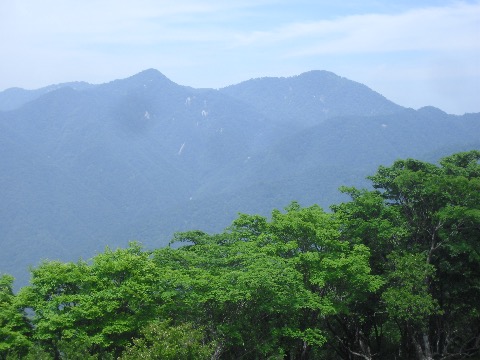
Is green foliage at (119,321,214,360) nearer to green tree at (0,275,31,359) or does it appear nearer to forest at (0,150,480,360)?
forest at (0,150,480,360)

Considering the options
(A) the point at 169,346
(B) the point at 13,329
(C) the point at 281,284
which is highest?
(A) the point at 169,346

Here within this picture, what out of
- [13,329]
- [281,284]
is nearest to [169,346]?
[281,284]

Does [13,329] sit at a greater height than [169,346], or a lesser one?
lesser

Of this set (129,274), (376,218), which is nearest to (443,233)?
(376,218)

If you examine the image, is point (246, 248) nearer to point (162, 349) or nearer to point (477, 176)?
point (162, 349)

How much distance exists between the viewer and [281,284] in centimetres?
2759

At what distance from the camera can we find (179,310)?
28250 millimetres

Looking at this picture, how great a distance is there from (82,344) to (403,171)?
2201cm

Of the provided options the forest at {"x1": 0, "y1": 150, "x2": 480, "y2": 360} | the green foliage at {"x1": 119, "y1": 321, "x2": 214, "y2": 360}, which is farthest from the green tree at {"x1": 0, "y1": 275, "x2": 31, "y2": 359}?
the green foliage at {"x1": 119, "y1": 321, "x2": 214, "y2": 360}

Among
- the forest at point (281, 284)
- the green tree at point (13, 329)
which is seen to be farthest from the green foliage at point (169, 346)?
the green tree at point (13, 329)

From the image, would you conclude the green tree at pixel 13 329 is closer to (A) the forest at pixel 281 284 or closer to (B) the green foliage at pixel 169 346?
(A) the forest at pixel 281 284

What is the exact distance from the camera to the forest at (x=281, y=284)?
88.7ft

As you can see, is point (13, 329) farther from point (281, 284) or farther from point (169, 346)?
point (281, 284)

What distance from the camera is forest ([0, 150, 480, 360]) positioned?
1065 inches
